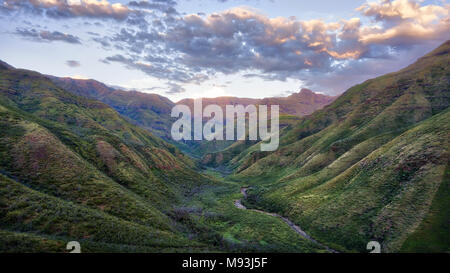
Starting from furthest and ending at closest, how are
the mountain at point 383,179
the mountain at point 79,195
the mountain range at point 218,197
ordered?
the mountain at point 383,179, the mountain range at point 218,197, the mountain at point 79,195

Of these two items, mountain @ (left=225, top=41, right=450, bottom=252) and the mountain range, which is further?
mountain @ (left=225, top=41, right=450, bottom=252)

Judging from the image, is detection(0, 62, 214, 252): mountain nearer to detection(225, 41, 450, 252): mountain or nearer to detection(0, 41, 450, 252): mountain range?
detection(0, 41, 450, 252): mountain range

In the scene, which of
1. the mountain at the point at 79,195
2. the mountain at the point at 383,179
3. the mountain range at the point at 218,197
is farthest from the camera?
the mountain at the point at 383,179

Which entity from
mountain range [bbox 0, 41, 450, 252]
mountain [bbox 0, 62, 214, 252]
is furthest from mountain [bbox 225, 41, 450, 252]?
mountain [bbox 0, 62, 214, 252]

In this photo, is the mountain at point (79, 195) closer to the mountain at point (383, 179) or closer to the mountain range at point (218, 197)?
the mountain range at point (218, 197)

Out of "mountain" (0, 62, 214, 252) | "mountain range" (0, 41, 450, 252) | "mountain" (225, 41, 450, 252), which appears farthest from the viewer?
"mountain" (225, 41, 450, 252)

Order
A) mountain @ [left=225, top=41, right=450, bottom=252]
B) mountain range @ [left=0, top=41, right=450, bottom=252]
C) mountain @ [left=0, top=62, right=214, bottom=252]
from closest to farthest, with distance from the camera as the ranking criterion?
mountain @ [left=0, top=62, right=214, bottom=252] → mountain range @ [left=0, top=41, right=450, bottom=252] → mountain @ [left=225, top=41, right=450, bottom=252]

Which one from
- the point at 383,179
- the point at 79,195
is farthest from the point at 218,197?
the point at 383,179

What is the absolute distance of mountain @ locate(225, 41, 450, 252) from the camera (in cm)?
4916

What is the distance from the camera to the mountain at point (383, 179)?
49.2 meters

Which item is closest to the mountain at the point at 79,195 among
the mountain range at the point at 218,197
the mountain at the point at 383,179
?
the mountain range at the point at 218,197

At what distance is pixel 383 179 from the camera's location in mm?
65688
